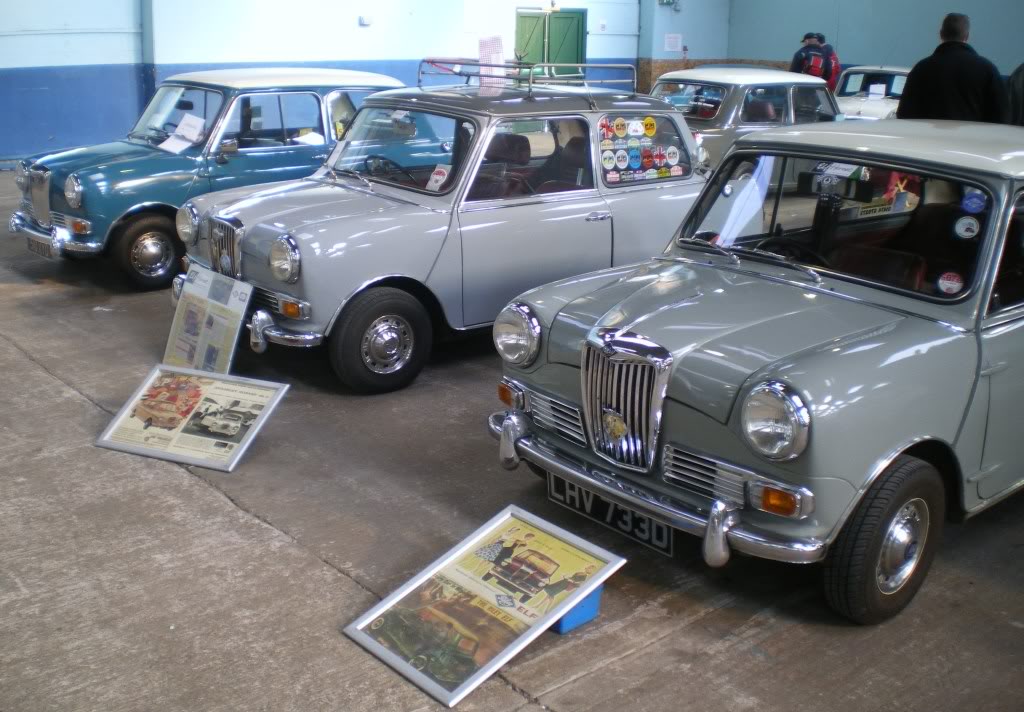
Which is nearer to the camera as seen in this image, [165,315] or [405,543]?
[405,543]

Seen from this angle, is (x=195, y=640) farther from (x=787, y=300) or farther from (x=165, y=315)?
(x=165, y=315)

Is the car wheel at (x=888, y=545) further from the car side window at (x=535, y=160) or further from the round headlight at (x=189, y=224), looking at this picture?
the round headlight at (x=189, y=224)

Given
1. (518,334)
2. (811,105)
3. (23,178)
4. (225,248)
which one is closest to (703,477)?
(518,334)

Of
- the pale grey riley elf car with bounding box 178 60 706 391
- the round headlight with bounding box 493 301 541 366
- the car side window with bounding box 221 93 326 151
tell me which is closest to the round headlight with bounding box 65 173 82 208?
the car side window with bounding box 221 93 326 151

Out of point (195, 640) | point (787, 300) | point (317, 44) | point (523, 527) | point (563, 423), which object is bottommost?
point (195, 640)

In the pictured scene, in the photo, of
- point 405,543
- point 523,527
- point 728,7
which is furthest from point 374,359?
Answer: point 728,7

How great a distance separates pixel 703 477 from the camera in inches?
137

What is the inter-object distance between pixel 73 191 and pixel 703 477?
588 cm

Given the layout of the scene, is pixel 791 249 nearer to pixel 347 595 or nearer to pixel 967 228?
pixel 967 228

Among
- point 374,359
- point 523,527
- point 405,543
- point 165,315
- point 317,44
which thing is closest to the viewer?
point 523,527

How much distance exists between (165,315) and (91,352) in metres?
0.90

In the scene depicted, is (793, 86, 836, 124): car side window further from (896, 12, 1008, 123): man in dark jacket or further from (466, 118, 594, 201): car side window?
(466, 118, 594, 201): car side window

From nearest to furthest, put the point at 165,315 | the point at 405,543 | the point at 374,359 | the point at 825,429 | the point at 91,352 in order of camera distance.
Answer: the point at 825,429 → the point at 405,543 → the point at 374,359 → the point at 91,352 → the point at 165,315

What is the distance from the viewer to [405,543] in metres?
4.19
